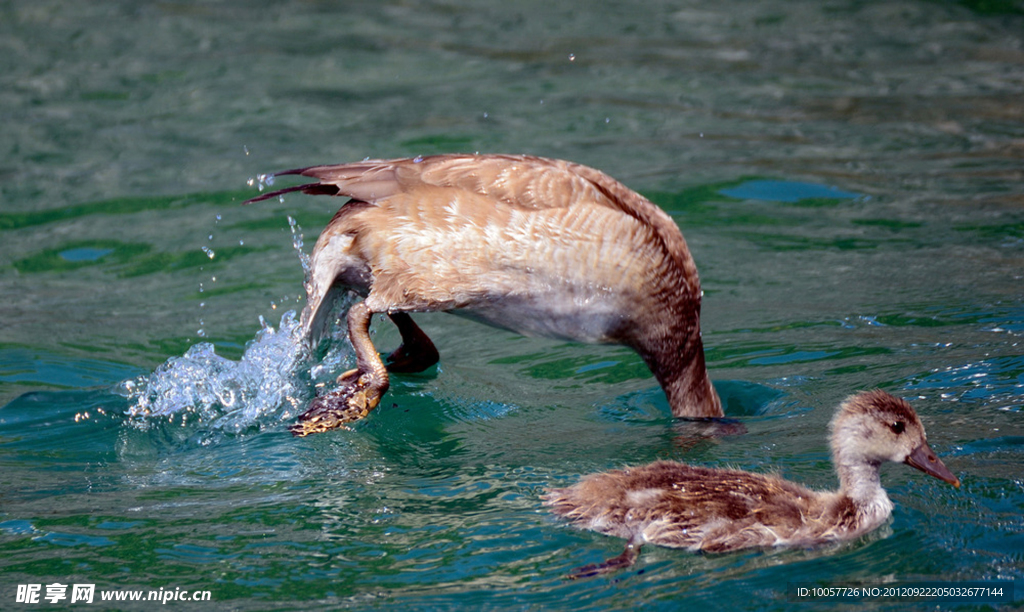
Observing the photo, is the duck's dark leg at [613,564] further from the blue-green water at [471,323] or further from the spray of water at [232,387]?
the spray of water at [232,387]

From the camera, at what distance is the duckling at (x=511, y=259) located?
256 inches

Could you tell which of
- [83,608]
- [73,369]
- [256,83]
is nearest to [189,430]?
[73,369]

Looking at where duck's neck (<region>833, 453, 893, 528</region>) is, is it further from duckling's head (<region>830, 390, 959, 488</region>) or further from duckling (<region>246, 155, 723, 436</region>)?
duckling (<region>246, 155, 723, 436</region>)

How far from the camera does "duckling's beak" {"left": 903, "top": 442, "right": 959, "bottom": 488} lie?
5281 mm

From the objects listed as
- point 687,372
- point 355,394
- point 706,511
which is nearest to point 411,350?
point 355,394

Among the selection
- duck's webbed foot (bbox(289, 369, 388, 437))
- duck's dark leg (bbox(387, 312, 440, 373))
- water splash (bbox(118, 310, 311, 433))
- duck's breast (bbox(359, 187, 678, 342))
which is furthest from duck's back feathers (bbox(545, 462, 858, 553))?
duck's dark leg (bbox(387, 312, 440, 373))

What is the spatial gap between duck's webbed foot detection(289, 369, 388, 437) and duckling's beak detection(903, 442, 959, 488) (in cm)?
290

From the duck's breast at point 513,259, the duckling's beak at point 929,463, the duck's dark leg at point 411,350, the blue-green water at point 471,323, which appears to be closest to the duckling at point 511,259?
the duck's breast at point 513,259

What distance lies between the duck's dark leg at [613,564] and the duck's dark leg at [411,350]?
9.25ft

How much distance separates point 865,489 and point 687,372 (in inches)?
67.9

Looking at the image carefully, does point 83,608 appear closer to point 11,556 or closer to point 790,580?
point 11,556

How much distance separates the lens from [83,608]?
481cm

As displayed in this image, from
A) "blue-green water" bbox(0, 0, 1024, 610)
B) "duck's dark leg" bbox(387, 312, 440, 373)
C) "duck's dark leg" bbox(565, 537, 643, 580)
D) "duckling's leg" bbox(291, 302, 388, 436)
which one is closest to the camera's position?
"duck's dark leg" bbox(565, 537, 643, 580)

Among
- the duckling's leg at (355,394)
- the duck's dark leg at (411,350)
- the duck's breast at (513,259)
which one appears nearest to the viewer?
the duck's breast at (513,259)
